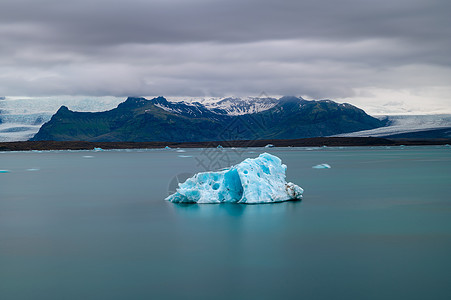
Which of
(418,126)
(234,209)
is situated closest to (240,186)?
(234,209)

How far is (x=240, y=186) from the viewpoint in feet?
60.6

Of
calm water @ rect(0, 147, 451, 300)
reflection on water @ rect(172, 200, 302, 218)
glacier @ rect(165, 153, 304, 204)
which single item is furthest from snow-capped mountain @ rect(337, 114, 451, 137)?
reflection on water @ rect(172, 200, 302, 218)

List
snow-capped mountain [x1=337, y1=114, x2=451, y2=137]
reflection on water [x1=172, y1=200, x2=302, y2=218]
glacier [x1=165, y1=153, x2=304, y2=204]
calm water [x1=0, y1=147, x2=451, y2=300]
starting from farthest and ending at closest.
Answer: snow-capped mountain [x1=337, y1=114, x2=451, y2=137]
glacier [x1=165, y1=153, x2=304, y2=204]
reflection on water [x1=172, y1=200, x2=302, y2=218]
calm water [x1=0, y1=147, x2=451, y2=300]

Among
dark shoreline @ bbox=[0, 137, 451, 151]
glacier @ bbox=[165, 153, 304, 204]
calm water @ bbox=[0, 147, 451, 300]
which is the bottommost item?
dark shoreline @ bbox=[0, 137, 451, 151]

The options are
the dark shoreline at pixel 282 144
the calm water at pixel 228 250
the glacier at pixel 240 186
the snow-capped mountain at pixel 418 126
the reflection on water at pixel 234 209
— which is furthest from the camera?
the snow-capped mountain at pixel 418 126

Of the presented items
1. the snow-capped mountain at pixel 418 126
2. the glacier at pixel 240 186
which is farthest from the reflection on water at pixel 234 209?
the snow-capped mountain at pixel 418 126

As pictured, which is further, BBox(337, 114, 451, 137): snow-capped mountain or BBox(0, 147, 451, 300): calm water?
BBox(337, 114, 451, 137): snow-capped mountain

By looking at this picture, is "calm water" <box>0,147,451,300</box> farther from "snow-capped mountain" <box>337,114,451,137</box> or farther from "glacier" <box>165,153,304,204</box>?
"snow-capped mountain" <box>337,114,451,137</box>

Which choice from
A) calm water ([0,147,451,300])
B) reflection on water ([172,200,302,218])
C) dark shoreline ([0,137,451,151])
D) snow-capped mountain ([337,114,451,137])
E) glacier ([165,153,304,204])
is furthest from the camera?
snow-capped mountain ([337,114,451,137])

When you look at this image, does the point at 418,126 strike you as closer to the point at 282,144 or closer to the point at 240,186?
the point at 282,144

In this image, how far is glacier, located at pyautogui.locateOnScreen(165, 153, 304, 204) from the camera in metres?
17.6

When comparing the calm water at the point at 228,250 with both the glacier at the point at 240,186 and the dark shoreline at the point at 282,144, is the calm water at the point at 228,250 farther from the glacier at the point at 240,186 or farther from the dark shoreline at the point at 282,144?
the dark shoreline at the point at 282,144

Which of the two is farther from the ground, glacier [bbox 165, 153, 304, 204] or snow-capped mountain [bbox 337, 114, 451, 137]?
snow-capped mountain [bbox 337, 114, 451, 137]

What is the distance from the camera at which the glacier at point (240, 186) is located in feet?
57.9
